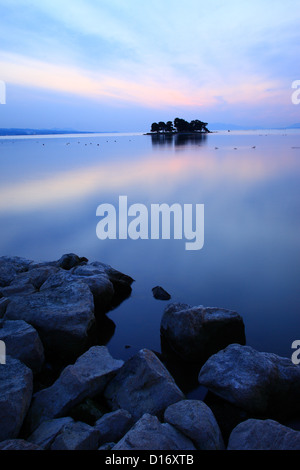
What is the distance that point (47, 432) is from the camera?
3332 millimetres

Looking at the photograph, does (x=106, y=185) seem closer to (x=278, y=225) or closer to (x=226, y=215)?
(x=226, y=215)

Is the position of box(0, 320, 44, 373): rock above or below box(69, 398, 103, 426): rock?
above

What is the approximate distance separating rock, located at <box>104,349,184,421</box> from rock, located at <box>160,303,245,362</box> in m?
0.89

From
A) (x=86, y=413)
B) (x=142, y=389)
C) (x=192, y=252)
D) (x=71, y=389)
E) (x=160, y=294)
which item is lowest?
(x=86, y=413)

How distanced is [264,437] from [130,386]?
1615 millimetres

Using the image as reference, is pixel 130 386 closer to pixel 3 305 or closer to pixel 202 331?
pixel 202 331

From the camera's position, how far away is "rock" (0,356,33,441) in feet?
10.9

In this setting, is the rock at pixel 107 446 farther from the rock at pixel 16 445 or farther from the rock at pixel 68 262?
the rock at pixel 68 262

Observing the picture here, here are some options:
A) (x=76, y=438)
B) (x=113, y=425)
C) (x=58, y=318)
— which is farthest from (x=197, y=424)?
(x=58, y=318)
